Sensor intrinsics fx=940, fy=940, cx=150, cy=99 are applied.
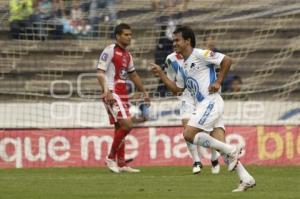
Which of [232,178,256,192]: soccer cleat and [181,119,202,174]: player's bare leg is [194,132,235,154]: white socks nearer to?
[232,178,256,192]: soccer cleat

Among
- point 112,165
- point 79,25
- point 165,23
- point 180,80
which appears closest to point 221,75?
point 180,80

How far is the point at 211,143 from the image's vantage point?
36.0 ft

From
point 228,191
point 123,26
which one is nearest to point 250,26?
point 123,26

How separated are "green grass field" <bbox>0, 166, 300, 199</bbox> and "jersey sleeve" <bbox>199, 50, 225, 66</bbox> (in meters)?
1.55

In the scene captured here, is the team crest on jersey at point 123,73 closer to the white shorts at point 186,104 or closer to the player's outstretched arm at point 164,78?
the white shorts at point 186,104

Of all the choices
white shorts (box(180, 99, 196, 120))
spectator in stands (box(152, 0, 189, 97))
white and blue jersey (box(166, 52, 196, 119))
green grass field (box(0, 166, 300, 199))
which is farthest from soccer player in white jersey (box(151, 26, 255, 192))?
spectator in stands (box(152, 0, 189, 97))

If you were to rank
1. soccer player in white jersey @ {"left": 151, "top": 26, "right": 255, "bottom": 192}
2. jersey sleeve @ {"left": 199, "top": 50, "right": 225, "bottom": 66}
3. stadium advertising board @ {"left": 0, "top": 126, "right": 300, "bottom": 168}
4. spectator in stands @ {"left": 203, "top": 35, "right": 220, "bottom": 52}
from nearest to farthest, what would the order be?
soccer player in white jersey @ {"left": 151, "top": 26, "right": 255, "bottom": 192}
jersey sleeve @ {"left": 199, "top": 50, "right": 225, "bottom": 66}
stadium advertising board @ {"left": 0, "top": 126, "right": 300, "bottom": 168}
spectator in stands @ {"left": 203, "top": 35, "right": 220, "bottom": 52}

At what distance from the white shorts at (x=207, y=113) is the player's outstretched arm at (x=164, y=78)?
623 mm

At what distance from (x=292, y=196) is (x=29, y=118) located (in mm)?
9521

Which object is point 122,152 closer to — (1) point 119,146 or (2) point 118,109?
(1) point 119,146

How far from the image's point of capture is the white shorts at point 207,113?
11445mm

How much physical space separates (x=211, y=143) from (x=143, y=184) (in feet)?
4.58

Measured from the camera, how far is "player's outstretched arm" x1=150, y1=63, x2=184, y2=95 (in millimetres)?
11777

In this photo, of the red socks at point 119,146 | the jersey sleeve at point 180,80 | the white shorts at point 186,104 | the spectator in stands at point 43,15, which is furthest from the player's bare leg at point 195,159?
the spectator in stands at point 43,15
